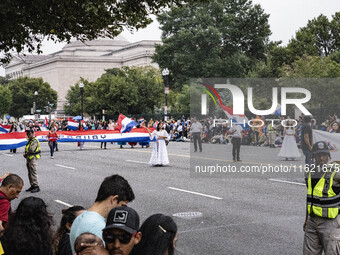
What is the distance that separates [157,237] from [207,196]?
1119 cm

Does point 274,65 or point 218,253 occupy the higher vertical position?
point 274,65

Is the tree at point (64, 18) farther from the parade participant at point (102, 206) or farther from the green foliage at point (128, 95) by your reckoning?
the green foliage at point (128, 95)

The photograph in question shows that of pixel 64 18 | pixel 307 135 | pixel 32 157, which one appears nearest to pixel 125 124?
pixel 32 157

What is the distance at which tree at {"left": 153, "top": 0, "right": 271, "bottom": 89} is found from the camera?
65438mm

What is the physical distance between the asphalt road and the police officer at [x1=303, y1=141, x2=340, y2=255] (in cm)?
204

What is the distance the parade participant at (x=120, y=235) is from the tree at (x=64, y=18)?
771cm

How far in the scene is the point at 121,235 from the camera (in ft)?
11.2

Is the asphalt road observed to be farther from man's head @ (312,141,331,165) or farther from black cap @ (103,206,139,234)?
black cap @ (103,206,139,234)

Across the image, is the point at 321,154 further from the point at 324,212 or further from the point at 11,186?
the point at 11,186

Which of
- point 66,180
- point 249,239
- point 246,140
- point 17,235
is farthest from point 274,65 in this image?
point 17,235

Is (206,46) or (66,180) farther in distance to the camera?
(206,46)

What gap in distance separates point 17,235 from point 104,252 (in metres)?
1.55

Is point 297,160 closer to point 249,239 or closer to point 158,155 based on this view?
point 158,155

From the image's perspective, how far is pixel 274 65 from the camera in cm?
6228
